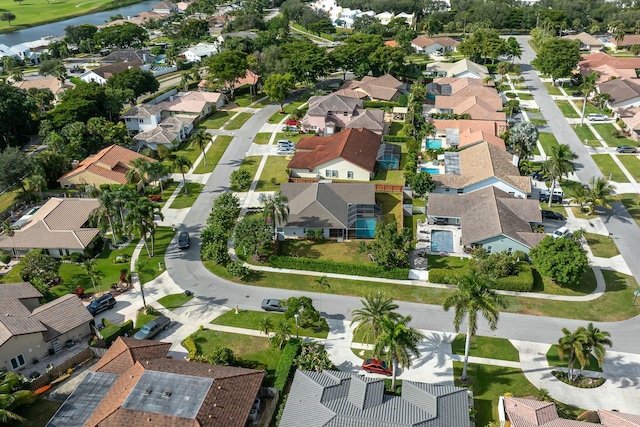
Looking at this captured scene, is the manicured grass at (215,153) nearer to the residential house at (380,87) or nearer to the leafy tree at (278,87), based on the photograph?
the leafy tree at (278,87)

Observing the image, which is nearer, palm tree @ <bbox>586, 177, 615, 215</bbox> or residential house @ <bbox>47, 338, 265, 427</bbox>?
residential house @ <bbox>47, 338, 265, 427</bbox>

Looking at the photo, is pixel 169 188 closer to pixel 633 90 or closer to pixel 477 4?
pixel 633 90

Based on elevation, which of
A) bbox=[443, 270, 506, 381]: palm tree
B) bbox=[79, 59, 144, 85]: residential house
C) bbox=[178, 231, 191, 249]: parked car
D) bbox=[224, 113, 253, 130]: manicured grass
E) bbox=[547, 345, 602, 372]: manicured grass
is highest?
bbox=[443, 270, 506, 381]: palm tree

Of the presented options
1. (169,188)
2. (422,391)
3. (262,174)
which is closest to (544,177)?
(262,174)

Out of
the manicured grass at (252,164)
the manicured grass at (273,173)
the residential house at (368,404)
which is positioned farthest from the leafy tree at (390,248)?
the manicured grass at (252,164)

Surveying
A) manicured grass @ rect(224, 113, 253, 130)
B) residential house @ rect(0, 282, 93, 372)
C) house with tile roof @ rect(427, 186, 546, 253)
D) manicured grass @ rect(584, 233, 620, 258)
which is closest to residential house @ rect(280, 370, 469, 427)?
residential house @ rect(0, 282, 93, 372)

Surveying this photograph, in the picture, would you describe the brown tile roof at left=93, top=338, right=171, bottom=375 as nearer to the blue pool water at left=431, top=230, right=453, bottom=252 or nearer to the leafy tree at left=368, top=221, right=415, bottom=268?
the leafy tree at left=368, top=221, right=415, bottom=268

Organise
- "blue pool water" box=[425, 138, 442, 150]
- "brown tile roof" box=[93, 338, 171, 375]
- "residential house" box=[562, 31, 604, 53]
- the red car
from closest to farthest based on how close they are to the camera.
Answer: "brown tile roof" box=[93, 338, 171, 375] → the red car → "blue pool water" box=[425, 138, 442, 150] → "residential house" box=[562, 31, 604, 53]

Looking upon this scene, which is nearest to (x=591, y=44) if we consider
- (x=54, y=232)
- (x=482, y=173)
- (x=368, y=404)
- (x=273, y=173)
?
(x=482, y=173)
